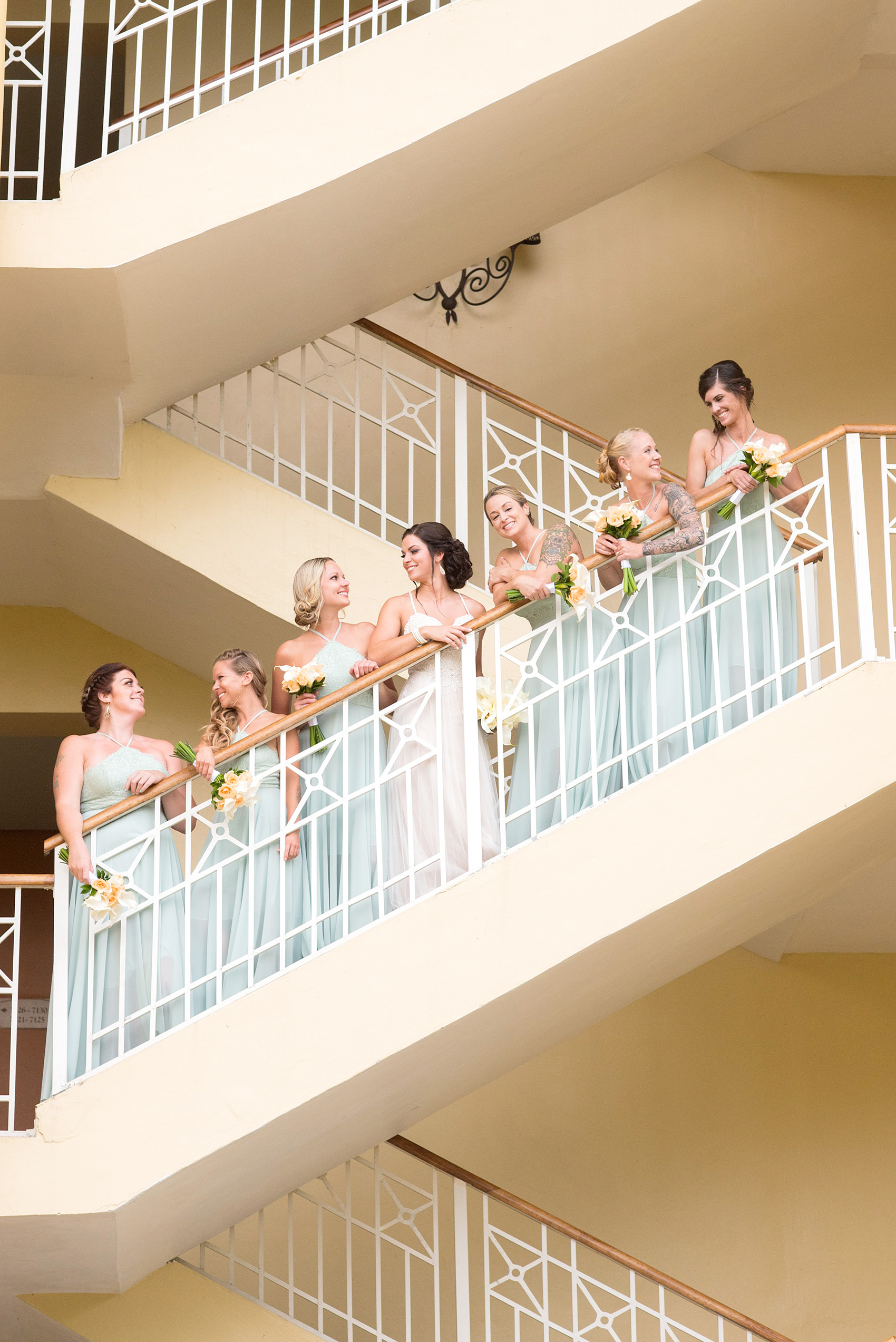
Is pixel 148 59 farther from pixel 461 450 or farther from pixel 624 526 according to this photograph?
pixel 624 526

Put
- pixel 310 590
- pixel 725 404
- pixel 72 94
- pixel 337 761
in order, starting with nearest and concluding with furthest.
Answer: pixel 337 761 < pixel 310 590 < pixel 725 404 < pixel 72 94

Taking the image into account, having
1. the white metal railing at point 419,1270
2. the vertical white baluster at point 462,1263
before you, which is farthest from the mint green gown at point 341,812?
the white metal railing at point 419,1270

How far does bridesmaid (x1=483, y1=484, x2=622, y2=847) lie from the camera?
19.5 ft

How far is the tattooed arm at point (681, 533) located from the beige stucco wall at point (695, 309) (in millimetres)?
3982

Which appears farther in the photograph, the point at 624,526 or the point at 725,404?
the point at 725,404

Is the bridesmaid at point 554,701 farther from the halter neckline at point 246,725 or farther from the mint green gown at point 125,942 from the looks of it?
the mint green gown at point 125,942

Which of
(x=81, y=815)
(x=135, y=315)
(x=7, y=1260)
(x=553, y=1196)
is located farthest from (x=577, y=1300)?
(x=135, y=315)

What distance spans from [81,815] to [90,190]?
2548 mm

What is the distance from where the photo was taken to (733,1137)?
8.92 metres

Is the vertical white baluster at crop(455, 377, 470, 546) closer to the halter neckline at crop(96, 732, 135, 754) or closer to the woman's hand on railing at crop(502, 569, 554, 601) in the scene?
the woman's hand on railing at crop(502, 569, 554, 601)

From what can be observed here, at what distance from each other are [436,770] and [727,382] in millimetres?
2030

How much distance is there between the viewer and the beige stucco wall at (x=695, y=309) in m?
9.89

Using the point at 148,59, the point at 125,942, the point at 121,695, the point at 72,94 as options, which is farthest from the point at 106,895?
the point at 148,59

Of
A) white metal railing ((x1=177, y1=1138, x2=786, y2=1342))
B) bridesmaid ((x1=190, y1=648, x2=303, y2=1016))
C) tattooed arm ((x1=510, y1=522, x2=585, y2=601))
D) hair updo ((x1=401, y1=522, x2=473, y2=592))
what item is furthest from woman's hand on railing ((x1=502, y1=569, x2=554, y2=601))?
white metal railing ((x1=177, y1=1138, x2=786, y2=1342))
